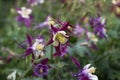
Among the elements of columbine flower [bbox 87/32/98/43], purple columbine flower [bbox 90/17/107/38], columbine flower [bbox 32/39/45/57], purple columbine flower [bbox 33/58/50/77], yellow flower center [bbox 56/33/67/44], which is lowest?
purple columbine flower [bbox 33/58/50/77]

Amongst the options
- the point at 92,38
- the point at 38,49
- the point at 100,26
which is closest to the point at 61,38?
the point at 38,49

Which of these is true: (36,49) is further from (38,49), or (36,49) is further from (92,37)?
(92,37)

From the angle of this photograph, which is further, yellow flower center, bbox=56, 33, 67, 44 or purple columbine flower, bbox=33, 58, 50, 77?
purple columbine flower, bbox=33, 58, 50, 77

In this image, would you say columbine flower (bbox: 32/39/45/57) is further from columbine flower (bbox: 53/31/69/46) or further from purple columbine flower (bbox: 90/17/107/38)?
purple columbine flower (bbox: 90/17/107/38)

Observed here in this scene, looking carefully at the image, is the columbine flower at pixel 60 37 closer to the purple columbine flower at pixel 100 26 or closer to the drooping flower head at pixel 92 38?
the purple columbine flower at pixel 100 26

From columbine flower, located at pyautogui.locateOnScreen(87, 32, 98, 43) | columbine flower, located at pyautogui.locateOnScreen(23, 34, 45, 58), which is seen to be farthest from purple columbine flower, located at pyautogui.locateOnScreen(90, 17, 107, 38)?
columbine flower, located at pyautogui.locateOnScreen(23, 34, 45, 58)

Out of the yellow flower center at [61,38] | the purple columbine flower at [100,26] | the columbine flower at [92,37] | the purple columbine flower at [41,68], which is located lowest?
the purple columbine flower at [41,68]

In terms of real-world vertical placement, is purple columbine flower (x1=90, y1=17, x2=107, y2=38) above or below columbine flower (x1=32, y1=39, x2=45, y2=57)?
above

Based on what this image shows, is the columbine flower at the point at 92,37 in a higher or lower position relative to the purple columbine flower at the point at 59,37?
higher

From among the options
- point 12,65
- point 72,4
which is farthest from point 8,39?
point 72,4

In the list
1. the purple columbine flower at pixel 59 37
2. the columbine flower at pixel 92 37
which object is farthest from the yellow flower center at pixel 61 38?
the columbine flower at pixel 92 37

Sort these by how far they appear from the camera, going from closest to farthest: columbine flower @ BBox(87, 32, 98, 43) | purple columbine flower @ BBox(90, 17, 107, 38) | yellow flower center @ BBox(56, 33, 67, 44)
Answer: yellow flower center @ BBox(56, 33, 67, 44) < purple columbine flower @ BBox(90, 17, 107, 38) < columbine flower @ BBox(87, 32, 98, 43)

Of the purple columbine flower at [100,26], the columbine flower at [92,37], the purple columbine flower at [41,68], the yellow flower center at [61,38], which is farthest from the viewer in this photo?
the columbine flower at [92,37]
